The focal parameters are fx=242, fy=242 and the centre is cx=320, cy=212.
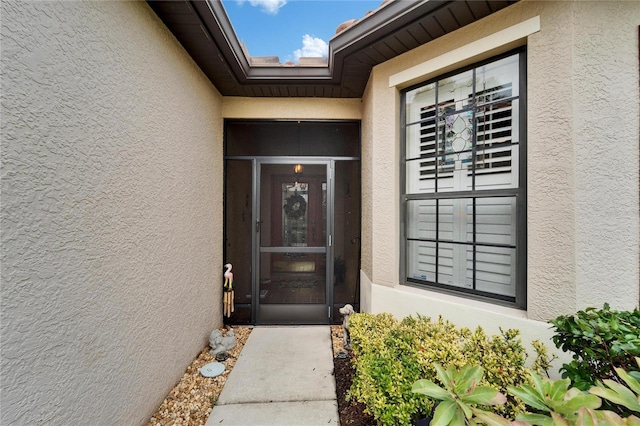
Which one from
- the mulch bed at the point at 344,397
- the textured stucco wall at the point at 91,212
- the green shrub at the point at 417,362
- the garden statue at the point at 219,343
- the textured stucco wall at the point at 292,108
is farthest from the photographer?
the textured stucco wall at the point at 292,108

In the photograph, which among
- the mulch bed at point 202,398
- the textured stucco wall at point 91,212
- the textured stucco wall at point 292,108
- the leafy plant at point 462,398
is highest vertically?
the textured stucco wall at point 292,108

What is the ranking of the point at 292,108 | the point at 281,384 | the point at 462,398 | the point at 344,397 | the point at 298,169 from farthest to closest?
the point at 298,169 → the point at 292,108 → the point at 281,384 → the point at 344,397 → the point at 462,398

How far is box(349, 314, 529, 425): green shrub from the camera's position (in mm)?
1846

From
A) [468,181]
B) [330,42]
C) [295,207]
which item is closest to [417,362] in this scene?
[468,181]

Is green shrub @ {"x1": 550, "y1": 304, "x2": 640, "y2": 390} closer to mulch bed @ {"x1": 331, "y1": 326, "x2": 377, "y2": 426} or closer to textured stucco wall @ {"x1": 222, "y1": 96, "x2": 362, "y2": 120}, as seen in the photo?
mulch bed @ {"x1": 331, "y1": 326, "x2": 377, "y2": 426}

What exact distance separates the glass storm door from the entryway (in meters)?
0.02

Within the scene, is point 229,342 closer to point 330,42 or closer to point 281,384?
point 281,384

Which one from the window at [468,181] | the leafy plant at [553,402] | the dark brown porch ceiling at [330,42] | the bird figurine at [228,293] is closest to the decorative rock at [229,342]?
the bird figurine at [228,293]

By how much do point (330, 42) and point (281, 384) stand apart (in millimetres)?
4236

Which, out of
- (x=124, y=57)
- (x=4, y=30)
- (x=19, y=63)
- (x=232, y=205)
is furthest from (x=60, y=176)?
(x=232, y=205)

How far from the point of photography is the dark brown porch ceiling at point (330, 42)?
2.44 m

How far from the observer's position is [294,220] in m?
4.38

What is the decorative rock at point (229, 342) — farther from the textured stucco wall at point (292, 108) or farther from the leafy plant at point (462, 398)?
the textured stucco wall at point (292, 108)

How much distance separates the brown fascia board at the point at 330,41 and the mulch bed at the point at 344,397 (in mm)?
4006
